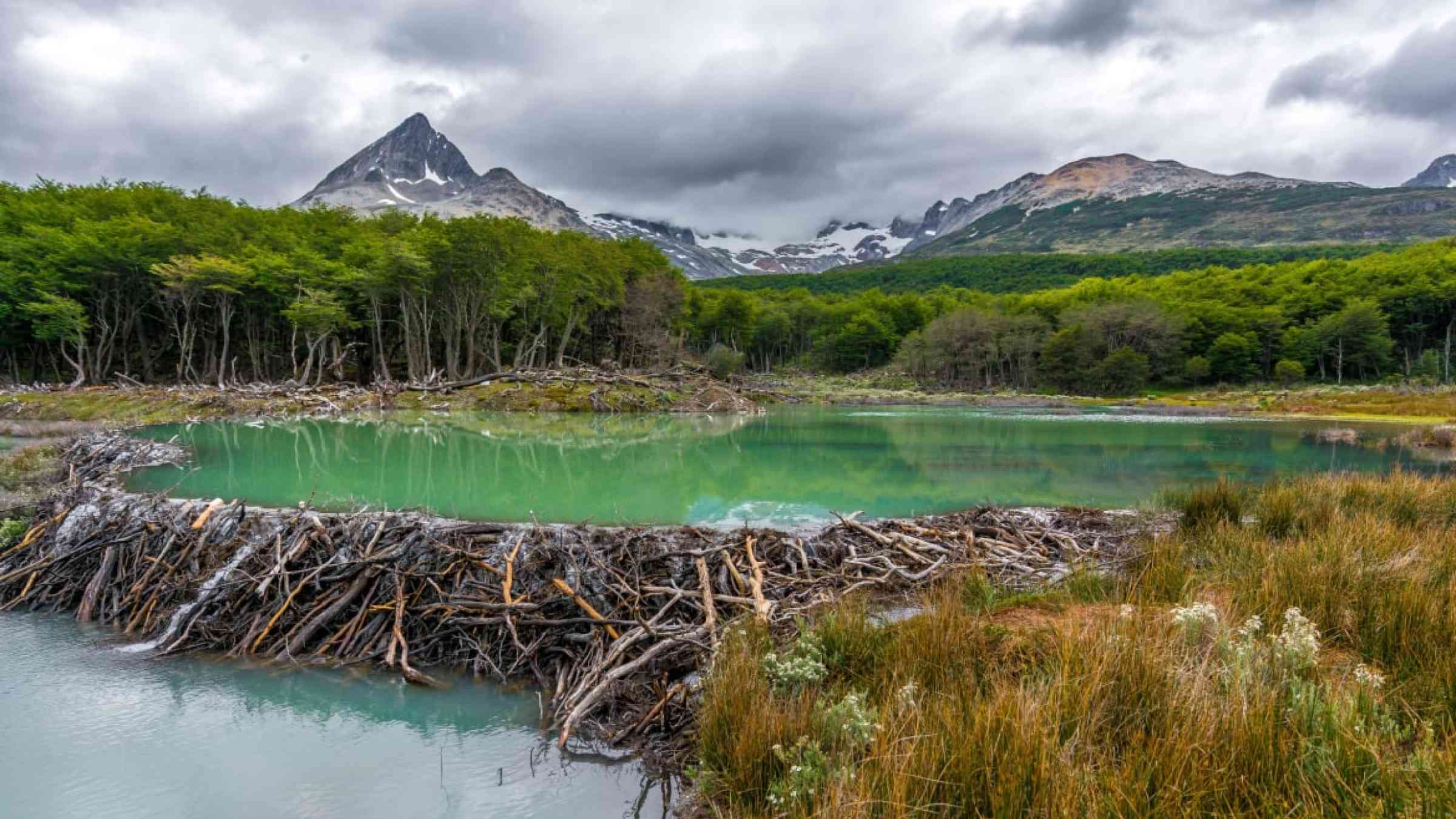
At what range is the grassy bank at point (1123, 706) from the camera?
262 cm

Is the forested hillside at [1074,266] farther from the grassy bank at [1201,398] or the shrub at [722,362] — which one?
the shrub at [722,362]

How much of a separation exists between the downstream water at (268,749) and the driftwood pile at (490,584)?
0.33 metres

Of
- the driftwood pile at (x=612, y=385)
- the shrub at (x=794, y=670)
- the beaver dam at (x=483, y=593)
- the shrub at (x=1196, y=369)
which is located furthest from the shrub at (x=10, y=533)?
the shrub at (x=1196, y=369)

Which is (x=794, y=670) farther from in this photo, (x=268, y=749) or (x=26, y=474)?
(x=26, y=474)

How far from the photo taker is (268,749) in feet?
17.0

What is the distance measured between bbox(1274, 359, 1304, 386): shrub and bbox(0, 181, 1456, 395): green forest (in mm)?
204

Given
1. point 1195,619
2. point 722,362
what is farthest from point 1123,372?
point 1195,619

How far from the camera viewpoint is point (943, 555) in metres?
8.01

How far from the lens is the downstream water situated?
4.48 meters

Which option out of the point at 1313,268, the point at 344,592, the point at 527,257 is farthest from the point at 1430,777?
the point at 1313,268

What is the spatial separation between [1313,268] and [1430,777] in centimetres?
11983

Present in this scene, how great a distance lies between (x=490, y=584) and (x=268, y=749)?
2.23 m

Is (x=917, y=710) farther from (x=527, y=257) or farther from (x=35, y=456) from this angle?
(x=527, y=257)

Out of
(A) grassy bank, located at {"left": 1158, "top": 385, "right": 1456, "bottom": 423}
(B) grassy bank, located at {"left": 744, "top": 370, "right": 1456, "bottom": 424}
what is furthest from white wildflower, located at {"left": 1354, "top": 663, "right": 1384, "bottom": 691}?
(B) grassy bank, located at {"left": 744, "top": 370, "right": 1456, "bottom": 424}
